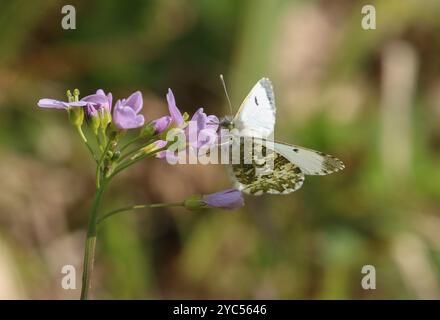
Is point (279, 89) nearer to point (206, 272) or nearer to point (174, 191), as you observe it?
point (174, 191)

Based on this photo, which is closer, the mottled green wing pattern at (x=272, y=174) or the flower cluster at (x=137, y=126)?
the flower cluster at (x=137, y=126)

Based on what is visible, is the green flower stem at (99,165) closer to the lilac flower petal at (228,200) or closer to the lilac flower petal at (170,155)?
the lilac flower petal at (170,155)

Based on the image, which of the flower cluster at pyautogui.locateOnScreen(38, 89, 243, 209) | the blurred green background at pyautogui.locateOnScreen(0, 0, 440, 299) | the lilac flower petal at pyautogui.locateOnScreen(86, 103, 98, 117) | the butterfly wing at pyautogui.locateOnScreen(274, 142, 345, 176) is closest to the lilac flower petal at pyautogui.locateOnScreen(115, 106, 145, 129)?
the flower cluster at pyautogui.locateOnScreen(38, 89, 243, 209)

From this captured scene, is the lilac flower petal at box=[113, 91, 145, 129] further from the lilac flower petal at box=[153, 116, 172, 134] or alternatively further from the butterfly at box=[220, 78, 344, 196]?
the butterfly at box=[220, 78, 344, 196]

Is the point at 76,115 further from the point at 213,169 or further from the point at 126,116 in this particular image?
the point at 213,169

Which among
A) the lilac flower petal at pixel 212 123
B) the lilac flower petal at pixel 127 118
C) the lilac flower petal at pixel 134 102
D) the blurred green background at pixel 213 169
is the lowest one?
the blurred green background at pixel 213 169

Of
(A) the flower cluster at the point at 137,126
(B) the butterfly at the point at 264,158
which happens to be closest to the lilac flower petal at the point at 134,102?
(A) the flower cluster at the point at 137,126
